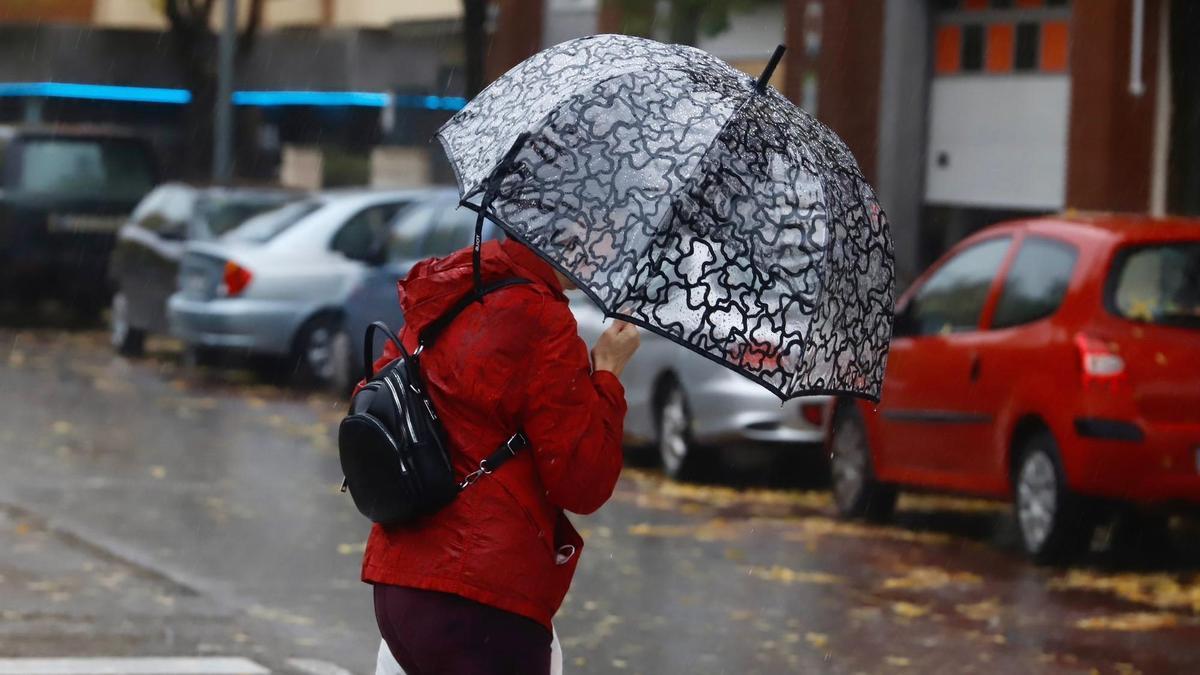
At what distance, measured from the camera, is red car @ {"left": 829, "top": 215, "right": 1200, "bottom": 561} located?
30.5ft

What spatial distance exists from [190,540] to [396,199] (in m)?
8.07

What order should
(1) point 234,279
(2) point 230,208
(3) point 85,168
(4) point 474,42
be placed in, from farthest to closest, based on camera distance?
(3) point 85,168 < (4) point 474,42 < (2) point 230,208 < (1) point 234,279

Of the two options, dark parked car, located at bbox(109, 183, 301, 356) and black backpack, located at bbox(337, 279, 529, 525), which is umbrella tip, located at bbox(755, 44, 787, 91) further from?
dark parked car, located at bbox(109, 183, 301, 356)

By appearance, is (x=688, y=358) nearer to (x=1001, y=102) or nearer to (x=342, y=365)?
(x=342, y=365)

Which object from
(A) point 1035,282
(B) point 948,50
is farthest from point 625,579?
(B) point 948,50

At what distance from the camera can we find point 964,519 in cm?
1184

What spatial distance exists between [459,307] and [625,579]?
5631 millimetres

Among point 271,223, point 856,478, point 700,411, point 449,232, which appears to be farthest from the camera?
point 271,223

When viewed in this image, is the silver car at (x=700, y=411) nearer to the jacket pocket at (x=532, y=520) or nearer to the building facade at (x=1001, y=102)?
the building facade at (x=1001, y=102)

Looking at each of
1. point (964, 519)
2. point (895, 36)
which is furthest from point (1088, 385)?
point (895, 36)

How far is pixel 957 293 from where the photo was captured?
35.6ft

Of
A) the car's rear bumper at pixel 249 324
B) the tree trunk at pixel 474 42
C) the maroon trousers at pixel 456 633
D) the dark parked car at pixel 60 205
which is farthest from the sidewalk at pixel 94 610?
the tree trunk at pixel 474 42

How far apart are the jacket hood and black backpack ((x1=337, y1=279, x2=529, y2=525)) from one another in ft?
0.07

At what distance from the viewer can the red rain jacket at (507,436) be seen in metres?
3.67
